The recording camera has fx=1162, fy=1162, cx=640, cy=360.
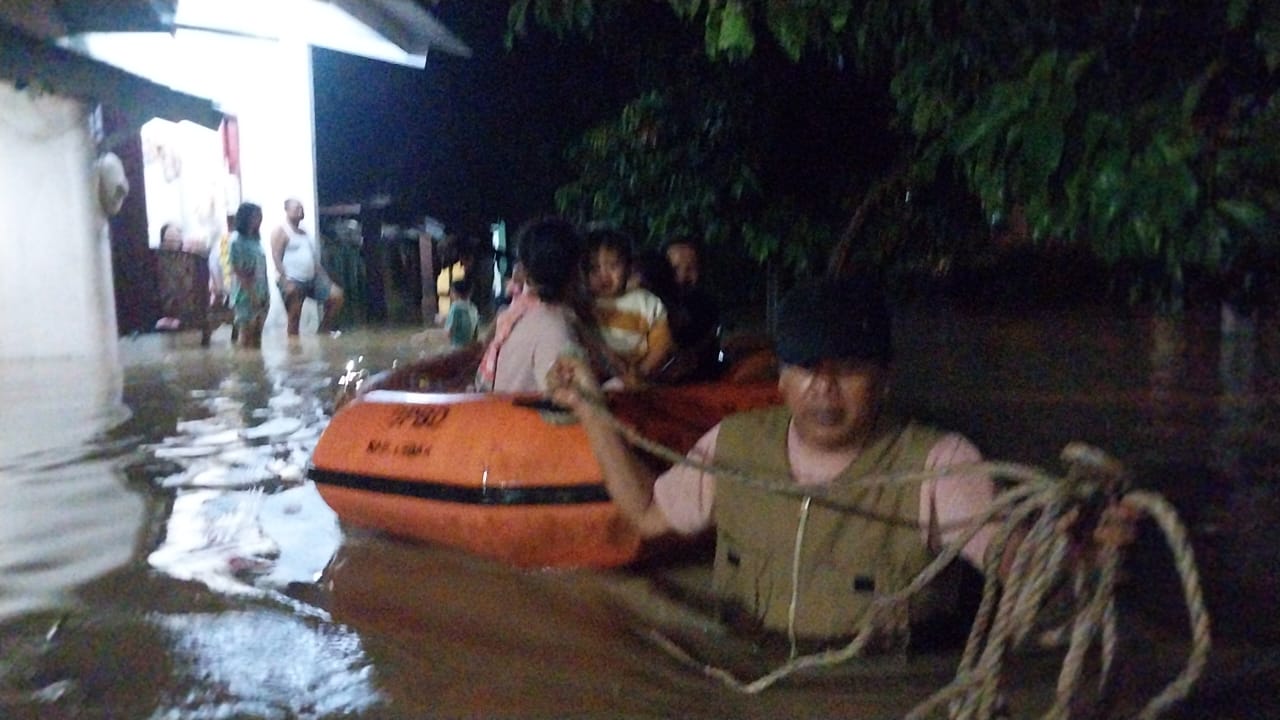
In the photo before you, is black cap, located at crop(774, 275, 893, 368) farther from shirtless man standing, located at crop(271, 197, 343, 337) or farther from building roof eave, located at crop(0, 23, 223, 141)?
shirtless man standing, located at crop(271, 197, 343, 337)

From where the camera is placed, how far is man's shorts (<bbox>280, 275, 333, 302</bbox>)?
14156 mm

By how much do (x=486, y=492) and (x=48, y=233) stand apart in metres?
8.93

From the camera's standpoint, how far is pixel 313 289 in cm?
1440

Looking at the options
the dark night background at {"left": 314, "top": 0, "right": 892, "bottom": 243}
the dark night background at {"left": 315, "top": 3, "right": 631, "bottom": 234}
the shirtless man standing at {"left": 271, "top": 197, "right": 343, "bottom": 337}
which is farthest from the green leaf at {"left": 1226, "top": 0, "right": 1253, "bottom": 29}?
the shirtless man standing at {"left": 271, "top": 197, "right": 343, "bottom": 337}

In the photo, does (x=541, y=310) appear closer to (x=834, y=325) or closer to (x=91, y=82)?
(x=834, y=325)

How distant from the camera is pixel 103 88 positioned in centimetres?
1130

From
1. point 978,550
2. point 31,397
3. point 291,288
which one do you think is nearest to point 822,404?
point 978,550

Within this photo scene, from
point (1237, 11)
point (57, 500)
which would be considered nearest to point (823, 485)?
point (1237, 11)

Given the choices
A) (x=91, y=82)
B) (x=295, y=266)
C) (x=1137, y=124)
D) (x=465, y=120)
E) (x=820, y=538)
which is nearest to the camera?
(x=1137, y=124)

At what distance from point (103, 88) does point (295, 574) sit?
8.78m

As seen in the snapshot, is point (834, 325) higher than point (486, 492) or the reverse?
higher

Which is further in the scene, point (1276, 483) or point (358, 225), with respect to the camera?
point (358, 225)

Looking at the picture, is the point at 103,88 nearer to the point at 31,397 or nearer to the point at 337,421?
the point at 31,397

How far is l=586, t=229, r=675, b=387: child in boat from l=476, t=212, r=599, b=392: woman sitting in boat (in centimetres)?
27
